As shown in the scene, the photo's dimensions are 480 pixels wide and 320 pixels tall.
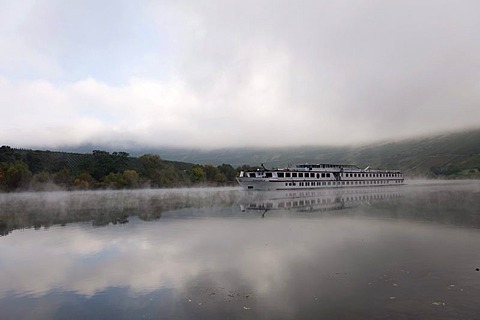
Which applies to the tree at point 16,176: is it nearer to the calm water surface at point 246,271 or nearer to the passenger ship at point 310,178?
the passenger ship at point 310,178

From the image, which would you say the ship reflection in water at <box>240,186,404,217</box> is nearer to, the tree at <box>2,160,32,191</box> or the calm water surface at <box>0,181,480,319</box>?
the calm water surface at <box>0,181,480,319</box>

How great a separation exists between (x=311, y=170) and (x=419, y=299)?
115783mm

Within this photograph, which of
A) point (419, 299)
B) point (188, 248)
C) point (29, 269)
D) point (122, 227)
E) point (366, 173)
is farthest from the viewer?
point (366, 173)

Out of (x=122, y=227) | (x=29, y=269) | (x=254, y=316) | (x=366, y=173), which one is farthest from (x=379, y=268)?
(x=366, y=173)

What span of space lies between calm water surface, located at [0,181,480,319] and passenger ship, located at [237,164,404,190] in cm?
7418

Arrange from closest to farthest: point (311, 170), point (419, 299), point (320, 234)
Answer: point (419, 299) → point (320, 234) → point (311, 170)

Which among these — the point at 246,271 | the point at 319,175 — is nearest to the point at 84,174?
the point at 319,175

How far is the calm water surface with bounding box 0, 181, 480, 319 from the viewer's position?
16281mm

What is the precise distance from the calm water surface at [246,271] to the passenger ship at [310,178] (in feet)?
243

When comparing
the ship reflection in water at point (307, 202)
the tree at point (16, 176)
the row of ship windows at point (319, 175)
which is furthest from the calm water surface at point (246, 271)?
the tree at point (16, 176)

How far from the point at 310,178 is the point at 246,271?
107m

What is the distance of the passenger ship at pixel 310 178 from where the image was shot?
11531 centimetres

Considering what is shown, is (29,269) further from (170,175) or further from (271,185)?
(170,175)

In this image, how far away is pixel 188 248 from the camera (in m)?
29.2
